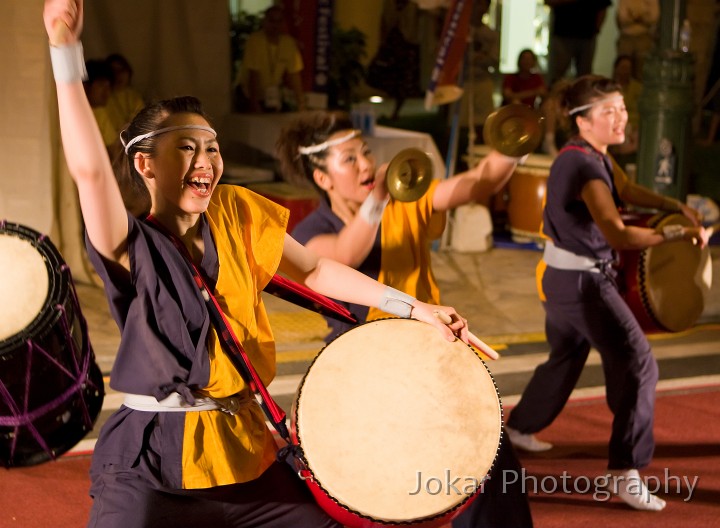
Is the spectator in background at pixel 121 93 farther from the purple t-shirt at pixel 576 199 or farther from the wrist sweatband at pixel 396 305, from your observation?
the wrist sweatband at pixel 396 305

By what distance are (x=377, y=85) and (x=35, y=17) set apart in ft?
28.9

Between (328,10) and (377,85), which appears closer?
(328,10)

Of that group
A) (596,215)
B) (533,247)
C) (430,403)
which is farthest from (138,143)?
(533,247)

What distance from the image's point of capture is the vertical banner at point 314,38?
9852 millimetres

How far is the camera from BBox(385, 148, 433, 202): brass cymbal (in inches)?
121

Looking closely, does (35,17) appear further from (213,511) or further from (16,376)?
(213,511)

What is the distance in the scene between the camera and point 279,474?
2.54m

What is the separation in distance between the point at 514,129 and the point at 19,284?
1551mm

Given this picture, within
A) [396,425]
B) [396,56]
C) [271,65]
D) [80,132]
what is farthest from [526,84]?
[80,132]

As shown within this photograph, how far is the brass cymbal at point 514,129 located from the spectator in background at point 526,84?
7709 millimetres

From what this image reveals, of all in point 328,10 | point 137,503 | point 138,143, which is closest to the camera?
point 137,503

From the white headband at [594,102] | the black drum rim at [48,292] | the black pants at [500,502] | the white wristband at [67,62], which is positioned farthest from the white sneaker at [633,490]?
the white wristband at [67,62]

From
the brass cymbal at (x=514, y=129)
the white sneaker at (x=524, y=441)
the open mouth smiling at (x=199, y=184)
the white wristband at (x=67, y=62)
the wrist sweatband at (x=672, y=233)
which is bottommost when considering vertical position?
the white sneaker at (x=524, y=441)

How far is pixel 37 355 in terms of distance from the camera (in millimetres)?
2707
